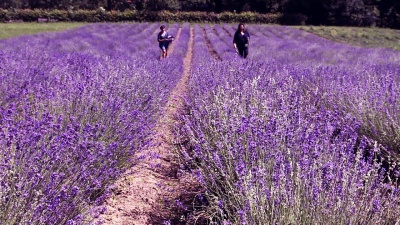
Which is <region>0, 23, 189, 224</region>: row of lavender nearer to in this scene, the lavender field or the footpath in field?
the lavender field

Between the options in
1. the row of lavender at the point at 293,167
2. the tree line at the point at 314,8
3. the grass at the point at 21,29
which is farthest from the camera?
the tree line at the point at 314,8

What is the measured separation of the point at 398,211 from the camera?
2439mm

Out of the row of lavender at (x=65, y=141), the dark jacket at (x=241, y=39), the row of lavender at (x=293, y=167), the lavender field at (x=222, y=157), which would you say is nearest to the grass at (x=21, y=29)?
the dark jacket at (x=241, y=39)

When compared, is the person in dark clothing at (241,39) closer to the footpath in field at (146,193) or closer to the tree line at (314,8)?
the footpath in field at (146,193)

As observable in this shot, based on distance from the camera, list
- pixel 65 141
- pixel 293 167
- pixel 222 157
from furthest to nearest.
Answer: pixel 222 157 < pixel 293 167 < pixel 65 141

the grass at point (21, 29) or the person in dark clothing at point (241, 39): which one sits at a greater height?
the person in dark clothing at point (241, 39)

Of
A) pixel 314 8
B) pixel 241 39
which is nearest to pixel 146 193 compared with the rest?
pixel 241 39

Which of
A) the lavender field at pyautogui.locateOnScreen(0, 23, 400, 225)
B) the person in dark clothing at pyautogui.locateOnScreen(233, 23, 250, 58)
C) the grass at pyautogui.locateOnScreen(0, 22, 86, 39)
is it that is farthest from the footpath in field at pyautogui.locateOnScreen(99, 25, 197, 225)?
the grass at pyautogui.locateOnScreen(0, 22, 86, 39)

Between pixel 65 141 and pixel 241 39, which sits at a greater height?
pixel 65 141

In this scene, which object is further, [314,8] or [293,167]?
[314,8]

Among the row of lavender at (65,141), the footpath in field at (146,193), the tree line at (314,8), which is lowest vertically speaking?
the tree line at (314,8)

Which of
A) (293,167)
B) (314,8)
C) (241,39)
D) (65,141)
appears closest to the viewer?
(65,141)

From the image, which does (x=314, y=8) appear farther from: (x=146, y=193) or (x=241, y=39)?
(x=146, y=193)

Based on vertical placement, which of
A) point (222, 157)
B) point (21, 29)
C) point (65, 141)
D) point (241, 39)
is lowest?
point (21, 29)
